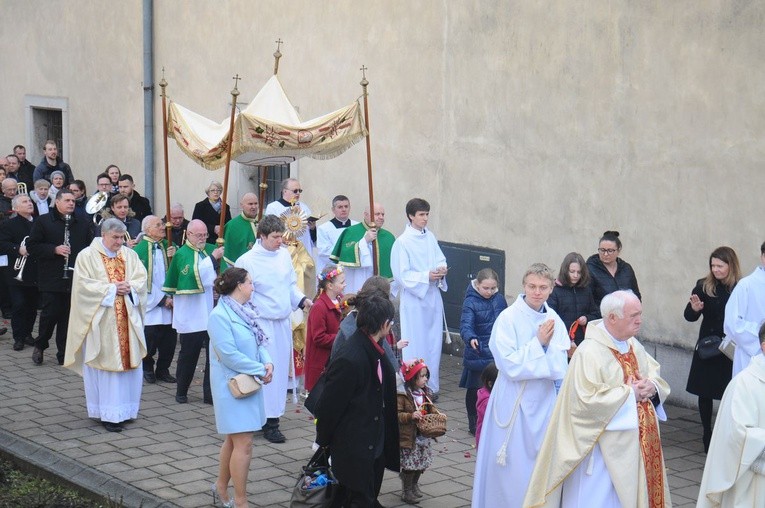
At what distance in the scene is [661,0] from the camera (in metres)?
11.4

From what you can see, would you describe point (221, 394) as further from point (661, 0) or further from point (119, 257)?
point (661, 0)

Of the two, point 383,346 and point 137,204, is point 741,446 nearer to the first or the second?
point 383,346

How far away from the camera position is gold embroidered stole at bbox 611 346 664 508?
7.00 metres

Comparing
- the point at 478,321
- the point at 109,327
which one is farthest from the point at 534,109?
the point at 109,327

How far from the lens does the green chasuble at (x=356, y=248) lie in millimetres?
12805

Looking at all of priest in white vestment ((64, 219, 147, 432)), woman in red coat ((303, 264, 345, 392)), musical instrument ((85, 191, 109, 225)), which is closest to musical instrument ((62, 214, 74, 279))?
musical instrument ((85, 191, 109, 225))

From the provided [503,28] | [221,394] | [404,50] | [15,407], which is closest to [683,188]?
[503,28]

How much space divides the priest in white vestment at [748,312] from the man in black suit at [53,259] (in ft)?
22.5

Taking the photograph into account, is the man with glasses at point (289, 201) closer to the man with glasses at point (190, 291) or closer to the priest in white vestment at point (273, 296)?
the man with glasses at point (190, 291)

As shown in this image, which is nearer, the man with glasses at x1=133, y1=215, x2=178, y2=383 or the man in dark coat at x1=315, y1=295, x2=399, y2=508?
the man in dark coat at x1=315, y1=295, x2=399, y2=508

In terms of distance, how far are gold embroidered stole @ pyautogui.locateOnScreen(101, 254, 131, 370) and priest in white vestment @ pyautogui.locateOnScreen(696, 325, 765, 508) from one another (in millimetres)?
5713

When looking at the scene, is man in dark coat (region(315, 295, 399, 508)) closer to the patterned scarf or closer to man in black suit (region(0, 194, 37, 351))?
the patterned scarf

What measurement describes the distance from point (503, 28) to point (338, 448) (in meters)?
6.71

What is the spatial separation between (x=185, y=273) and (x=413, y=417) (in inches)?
159
